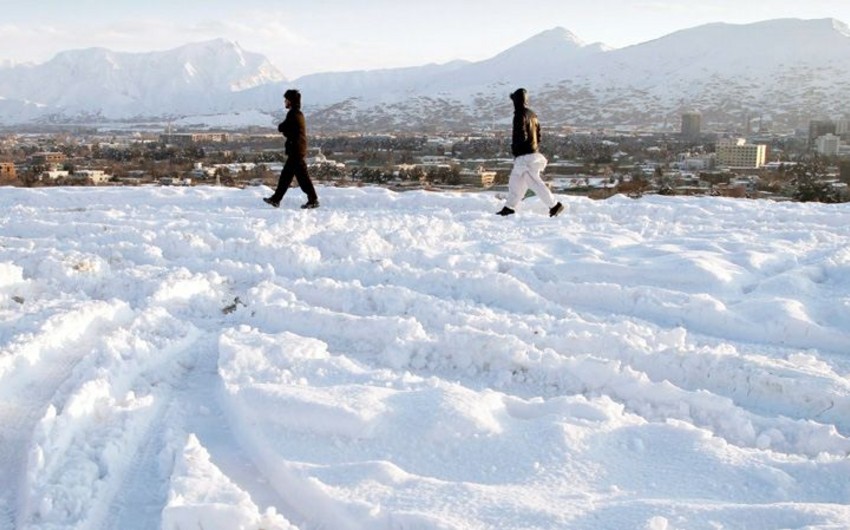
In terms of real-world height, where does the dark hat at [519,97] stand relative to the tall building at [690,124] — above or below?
below

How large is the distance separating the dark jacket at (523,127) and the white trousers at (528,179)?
13 cm

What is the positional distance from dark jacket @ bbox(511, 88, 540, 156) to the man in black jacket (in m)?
3.11

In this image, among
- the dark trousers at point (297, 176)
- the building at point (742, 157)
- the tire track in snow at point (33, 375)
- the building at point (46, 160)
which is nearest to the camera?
the tire track in snow at point (33, 375)

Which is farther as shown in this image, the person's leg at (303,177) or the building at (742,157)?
the building at (742,157)

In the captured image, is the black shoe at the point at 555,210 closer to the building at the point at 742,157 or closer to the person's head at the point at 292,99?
the person's head at the point at 292,99

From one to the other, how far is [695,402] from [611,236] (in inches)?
182

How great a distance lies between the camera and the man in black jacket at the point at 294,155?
1169 centimetres

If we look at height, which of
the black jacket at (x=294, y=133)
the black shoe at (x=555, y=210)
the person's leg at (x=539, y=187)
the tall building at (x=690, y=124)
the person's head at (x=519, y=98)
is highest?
the tall building at (x=690, y=124)

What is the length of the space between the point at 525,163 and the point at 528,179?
0.22 metres

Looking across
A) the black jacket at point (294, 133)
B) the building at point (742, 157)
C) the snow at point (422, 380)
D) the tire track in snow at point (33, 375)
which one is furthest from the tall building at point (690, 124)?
the tire track in snow at point (33, 375)

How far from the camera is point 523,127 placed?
10.7m

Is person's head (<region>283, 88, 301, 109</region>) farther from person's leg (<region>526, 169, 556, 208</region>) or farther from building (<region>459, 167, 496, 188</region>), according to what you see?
building (<region>459, 167, 496, 188</region>)

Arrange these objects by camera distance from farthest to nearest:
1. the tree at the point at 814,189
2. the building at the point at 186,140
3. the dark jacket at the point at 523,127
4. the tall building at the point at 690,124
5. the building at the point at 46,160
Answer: the tall building at the point at 690,124 → the building at the point at 186,140 → the building at the point at 46,160 → the tree at the point at 814,189 → the dark jacket at the point at 523,127

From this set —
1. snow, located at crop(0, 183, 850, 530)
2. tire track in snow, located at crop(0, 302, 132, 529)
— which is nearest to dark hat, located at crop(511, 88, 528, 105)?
snow, located at crop(0, 183, 850, 530)
